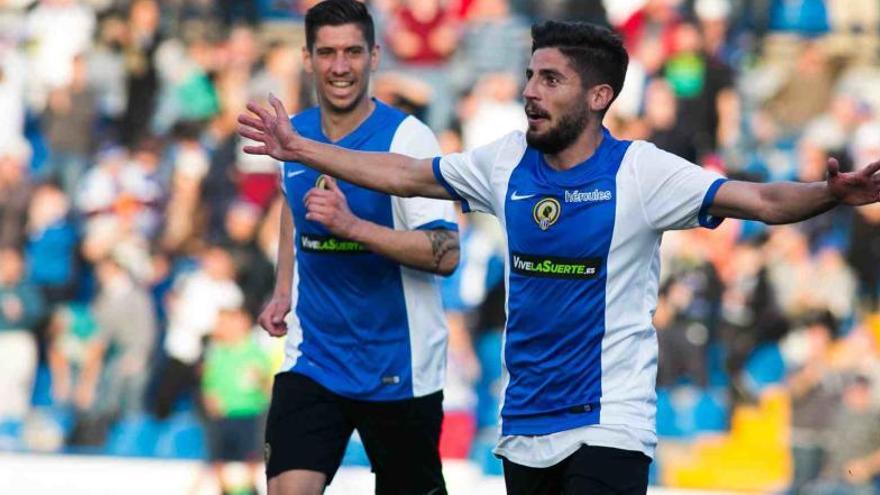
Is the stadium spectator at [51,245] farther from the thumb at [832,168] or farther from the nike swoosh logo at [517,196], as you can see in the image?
the thumb at [832,168]

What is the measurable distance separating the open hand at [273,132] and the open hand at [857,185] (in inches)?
73.6

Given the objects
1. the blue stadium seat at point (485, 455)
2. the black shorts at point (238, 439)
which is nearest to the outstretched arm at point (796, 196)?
the blue stadium seat at point (485, 455)

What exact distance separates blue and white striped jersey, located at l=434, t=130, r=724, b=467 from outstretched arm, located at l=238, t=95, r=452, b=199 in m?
0.43

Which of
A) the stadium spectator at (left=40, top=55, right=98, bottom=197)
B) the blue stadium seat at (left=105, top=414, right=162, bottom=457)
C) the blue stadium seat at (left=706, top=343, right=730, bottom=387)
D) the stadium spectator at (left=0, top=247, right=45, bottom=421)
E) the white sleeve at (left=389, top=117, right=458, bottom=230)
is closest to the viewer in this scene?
the white sleeve at (left=389, top=117, right=458, bottom=230)

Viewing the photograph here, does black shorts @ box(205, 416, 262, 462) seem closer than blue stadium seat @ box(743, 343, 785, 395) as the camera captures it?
No

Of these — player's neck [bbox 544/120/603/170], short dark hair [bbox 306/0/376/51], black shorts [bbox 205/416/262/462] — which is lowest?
black shorts [bbox 205/416/262/462]

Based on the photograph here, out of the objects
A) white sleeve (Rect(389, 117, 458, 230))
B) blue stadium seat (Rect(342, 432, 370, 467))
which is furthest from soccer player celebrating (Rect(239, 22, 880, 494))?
blue stadium seat (Rect(342, 432, 370, 467))

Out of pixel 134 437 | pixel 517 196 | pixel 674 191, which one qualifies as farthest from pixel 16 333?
pixel 674 191

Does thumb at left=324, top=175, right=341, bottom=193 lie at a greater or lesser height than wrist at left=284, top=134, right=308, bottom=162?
lesser

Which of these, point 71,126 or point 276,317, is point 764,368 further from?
point 71,126

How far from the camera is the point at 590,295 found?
5.86 metres

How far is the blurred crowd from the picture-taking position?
43.0 ft

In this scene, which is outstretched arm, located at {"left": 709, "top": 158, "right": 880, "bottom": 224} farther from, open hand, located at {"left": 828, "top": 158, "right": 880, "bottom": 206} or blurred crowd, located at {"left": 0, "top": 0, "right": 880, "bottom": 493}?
blurred crowd, located at {"left": 0, "top": 0, "right": 880, "bottom": 493}

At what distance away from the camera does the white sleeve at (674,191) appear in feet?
18.7
